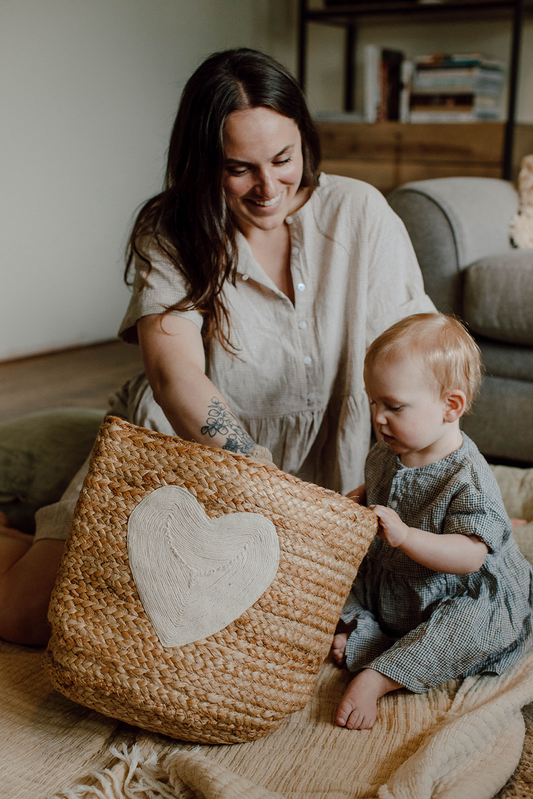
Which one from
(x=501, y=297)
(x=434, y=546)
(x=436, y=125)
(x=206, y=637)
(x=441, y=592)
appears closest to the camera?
(x=206, y=637)

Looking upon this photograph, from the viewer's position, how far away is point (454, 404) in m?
0.93

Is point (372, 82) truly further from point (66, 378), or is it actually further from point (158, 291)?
point (158, 291)

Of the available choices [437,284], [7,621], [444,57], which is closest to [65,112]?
[444,57]

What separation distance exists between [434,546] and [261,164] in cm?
60

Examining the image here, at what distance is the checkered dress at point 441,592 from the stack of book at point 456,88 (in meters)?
2.34

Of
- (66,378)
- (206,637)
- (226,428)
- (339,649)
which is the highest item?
(226,428)

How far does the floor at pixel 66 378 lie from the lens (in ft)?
7.77

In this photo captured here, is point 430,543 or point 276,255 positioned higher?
point 276,255

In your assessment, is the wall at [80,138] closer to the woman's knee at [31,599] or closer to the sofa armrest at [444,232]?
the sofa armrest at [444,232]

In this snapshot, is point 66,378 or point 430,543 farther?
point 66,378

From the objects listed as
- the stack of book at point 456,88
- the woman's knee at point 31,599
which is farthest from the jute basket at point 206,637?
the stack of book at point 456,88

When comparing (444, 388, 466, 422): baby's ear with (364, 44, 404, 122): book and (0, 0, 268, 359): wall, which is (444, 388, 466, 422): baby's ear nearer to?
(0, 0, 268, 359): wall

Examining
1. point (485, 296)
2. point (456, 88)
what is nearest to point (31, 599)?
point (485, 296)

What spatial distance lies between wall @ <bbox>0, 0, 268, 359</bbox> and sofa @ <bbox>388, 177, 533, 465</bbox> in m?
1.44
